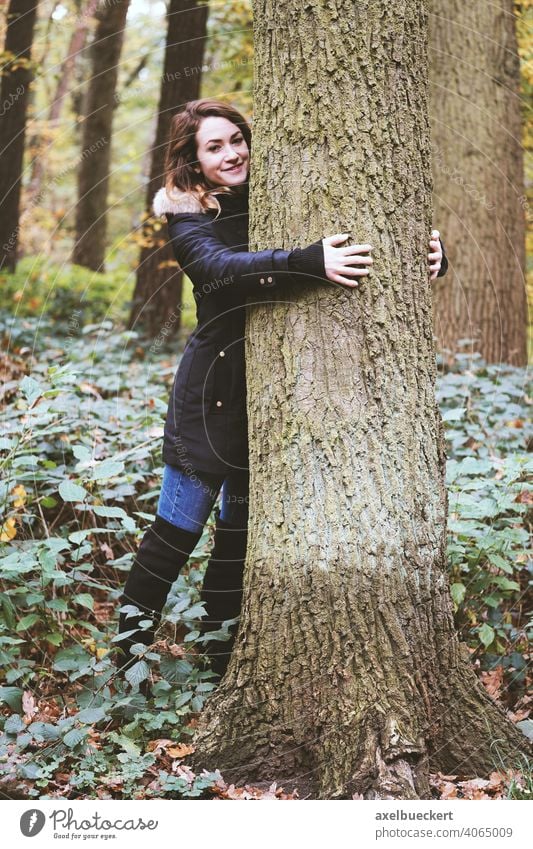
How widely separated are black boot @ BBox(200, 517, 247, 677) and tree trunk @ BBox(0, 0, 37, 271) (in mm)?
7109

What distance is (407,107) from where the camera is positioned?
249 centimetres

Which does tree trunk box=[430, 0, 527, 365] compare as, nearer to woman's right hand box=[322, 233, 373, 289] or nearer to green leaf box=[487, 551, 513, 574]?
green leaf box=[487, 551, 513, 574]

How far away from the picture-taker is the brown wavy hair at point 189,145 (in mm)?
2986

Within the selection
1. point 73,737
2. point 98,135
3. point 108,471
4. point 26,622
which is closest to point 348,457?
point 108,471

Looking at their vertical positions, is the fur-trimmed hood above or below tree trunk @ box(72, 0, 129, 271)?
below

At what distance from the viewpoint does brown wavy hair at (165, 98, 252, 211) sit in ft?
9.80

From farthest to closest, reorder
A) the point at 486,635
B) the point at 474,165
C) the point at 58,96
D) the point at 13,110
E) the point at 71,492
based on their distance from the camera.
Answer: the point at 58,96 < the point at 13,110 < the point at 474,165 < the point at 486,635 < the point at 71,492

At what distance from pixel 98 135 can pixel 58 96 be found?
5.20m

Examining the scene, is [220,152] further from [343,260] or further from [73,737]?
[73,737]

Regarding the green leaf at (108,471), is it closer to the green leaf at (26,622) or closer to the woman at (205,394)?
the woman at (205,394)

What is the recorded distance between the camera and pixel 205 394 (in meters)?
2.92

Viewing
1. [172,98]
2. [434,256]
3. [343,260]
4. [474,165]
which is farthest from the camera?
[172,98]

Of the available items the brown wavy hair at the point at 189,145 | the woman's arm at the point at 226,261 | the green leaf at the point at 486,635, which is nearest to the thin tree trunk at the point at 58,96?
the brown wavy hair at the point at 189,145

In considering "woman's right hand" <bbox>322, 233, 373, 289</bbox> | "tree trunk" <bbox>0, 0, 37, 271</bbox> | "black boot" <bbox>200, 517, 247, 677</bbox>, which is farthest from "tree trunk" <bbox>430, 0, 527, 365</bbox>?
"tree trunk" <bbox>0, 0, 37, 271</bbox>
